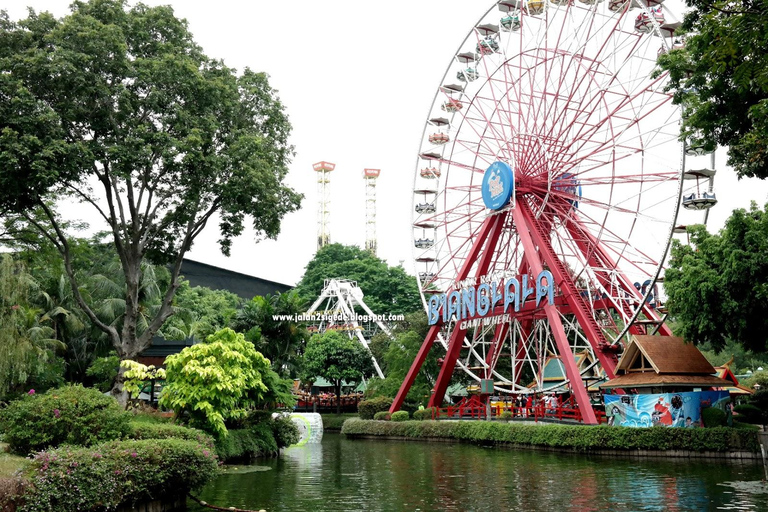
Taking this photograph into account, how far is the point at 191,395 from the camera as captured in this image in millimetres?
21359

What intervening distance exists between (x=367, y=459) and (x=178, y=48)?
1581cm

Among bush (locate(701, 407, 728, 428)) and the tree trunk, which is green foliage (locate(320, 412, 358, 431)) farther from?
bush (locate(701, 407, 728, 428))

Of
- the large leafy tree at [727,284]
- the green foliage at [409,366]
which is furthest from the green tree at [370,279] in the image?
the large leafy tree at [727,284]

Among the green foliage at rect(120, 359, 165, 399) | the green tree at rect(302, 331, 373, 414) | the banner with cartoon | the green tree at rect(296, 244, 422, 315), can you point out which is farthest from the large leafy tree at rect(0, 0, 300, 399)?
the green tree at rect(296, 244, 422, 315)

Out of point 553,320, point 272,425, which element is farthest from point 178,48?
point 553,320

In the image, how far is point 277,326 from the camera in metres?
35.5

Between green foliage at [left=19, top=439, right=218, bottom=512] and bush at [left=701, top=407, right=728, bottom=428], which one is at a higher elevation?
bush at [left=701, top=407, right=728, bottom=428]

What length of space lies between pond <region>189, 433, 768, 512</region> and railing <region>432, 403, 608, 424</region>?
16.5 ft

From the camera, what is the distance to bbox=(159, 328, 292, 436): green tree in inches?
844

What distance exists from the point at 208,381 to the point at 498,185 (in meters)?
19.4

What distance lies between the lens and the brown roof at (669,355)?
2656cm

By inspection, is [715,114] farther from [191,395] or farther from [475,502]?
[191,395]

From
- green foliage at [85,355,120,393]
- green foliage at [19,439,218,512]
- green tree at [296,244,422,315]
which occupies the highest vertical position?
green tree at [296,244,422,315]

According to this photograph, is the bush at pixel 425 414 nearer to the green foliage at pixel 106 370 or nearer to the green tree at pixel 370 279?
the green foliage at pixel 106 370
